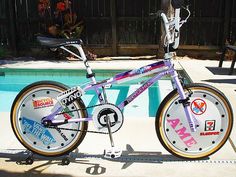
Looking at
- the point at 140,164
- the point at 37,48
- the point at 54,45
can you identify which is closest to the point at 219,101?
the point at 140,164

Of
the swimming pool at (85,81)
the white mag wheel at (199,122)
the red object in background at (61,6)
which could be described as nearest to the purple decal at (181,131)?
the white mag wheel at (199,122)

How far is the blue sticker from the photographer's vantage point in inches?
131

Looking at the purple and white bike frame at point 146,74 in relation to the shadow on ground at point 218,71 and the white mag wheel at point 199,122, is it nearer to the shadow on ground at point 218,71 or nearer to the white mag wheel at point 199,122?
the white mag wheel at point 199,122

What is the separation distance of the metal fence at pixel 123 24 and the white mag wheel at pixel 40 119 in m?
7.09

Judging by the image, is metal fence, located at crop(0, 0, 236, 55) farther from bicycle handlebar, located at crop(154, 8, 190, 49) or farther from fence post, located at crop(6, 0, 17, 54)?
bicycle handlebar, located at crop(154, 8, 190, 49)

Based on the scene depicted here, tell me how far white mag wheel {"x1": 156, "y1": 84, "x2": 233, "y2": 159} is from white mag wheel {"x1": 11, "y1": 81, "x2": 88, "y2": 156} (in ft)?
2.47

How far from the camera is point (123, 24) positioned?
33.7 feet

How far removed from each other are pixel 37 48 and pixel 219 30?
208 inches

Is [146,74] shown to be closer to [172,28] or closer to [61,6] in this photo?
[172,28]

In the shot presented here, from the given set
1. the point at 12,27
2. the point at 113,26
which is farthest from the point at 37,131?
the point at 12,27

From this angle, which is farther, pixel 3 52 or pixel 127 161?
pixel 3 52

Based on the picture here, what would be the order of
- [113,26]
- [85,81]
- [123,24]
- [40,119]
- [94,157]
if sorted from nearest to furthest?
[40,119] < [94,157] < [85,81] < [113,26] < [123,24]

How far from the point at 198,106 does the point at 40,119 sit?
145cm

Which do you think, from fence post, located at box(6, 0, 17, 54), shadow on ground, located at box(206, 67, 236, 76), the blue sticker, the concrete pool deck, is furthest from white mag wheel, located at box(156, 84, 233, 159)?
fence post, located at box(6, 0, 17, 54)
